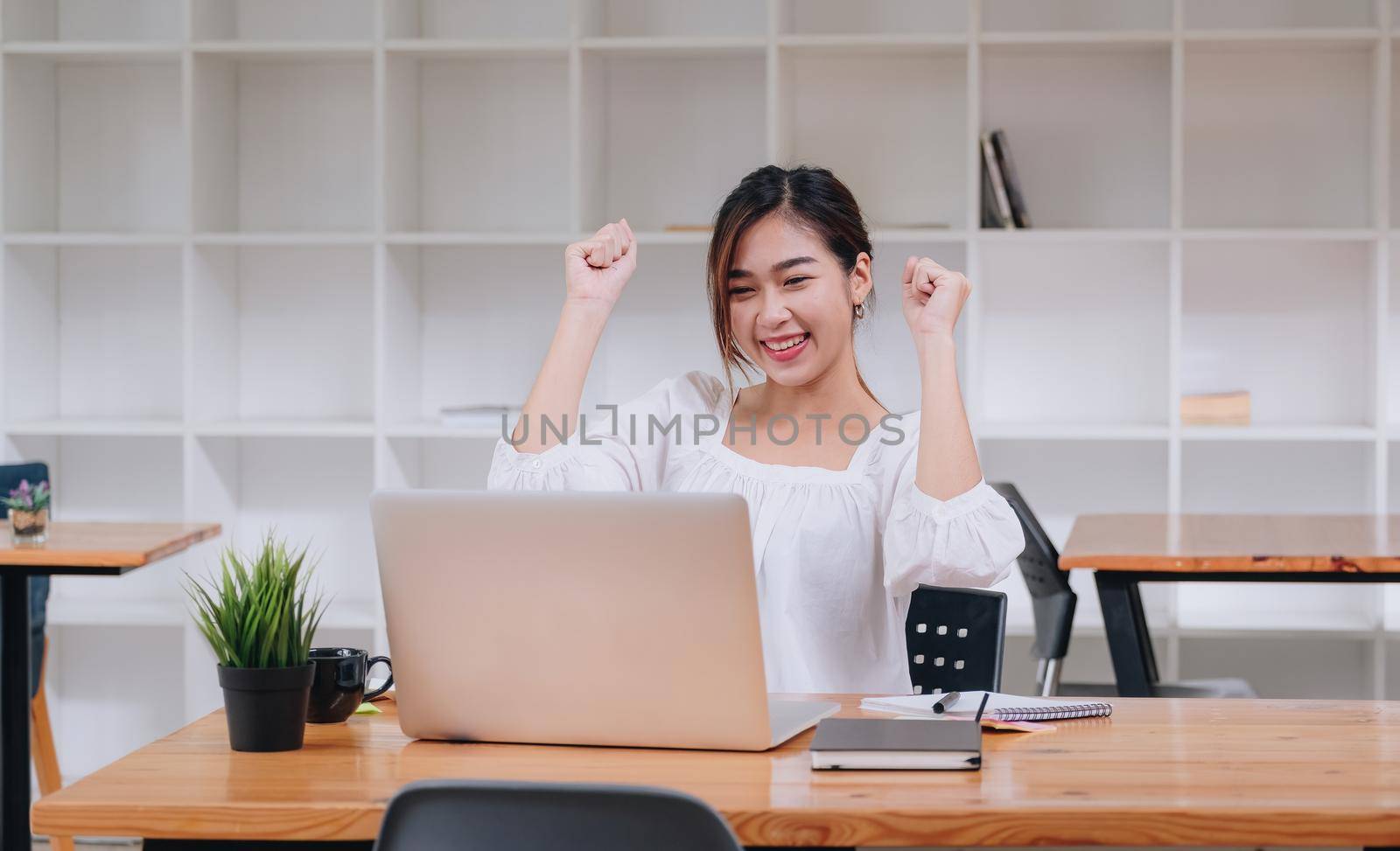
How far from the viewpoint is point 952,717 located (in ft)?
4.57

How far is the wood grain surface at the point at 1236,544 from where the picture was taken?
2543 mm

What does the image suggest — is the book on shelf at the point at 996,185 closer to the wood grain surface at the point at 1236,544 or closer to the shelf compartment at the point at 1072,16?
the shelf compartment at the point at 1072,16

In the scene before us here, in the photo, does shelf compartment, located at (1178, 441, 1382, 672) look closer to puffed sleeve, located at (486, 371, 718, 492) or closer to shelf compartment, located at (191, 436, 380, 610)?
puffed sleeve, located at (486, 371, 718, 492)

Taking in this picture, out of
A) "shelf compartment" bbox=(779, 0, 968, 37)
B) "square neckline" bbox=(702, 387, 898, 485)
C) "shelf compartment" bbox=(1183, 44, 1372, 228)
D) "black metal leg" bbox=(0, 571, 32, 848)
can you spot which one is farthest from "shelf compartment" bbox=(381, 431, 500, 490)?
"shelf compartment" bbox=(1183, 44, 1372, 228)

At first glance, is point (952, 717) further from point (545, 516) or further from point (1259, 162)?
point (1259, 162)

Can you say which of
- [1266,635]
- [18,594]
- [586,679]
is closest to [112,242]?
[18,594]

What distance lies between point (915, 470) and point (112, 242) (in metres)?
2.62

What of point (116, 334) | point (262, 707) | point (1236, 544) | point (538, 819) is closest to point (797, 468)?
point (262, 707)

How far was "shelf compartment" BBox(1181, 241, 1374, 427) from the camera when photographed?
12.3 feet

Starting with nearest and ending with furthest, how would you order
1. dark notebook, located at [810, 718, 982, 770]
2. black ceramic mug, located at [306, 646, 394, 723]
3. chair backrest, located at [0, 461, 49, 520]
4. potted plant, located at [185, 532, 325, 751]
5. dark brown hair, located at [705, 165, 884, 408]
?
dark notebook, located at [810, 718, 982, 770], potted plant, located at [185, 532, 325, 751], black ceramic mug, located at [306, 646, 394, 723], dark brown hair, located at [705, 165, 884, 408], chair backrest, located at [0, 461, 49, 520]

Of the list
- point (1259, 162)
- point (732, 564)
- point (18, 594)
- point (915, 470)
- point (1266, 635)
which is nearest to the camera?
point (732, 564)

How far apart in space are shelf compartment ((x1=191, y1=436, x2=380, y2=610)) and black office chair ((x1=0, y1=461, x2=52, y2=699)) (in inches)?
30.2

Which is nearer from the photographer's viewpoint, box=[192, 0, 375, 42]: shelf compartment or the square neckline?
the square neckline

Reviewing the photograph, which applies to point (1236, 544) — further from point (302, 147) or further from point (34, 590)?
point (302, 147)
